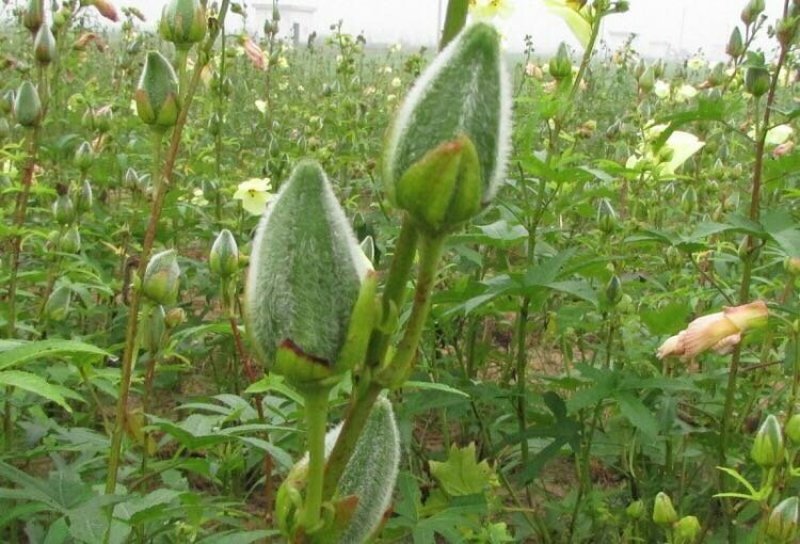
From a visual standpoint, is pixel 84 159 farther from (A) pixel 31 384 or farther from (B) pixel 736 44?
(B) pixel 736 44

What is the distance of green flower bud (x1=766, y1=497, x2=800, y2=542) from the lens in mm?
1612

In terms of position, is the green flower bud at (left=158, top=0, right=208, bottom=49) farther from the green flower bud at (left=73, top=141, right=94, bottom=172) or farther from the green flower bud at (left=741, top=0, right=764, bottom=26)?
the green flower bud at (left=741, top=0, right=764, bottom=26)

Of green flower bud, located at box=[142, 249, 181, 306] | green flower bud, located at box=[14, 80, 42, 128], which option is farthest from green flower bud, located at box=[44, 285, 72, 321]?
green flower bud, located at box=[142, 249, 181, 306]

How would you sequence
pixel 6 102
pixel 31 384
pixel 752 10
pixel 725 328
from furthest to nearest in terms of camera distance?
pixel 6 102
pixel 752 10
pixel 725 328
pixel 31 384

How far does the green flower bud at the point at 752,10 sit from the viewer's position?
3.13 metres

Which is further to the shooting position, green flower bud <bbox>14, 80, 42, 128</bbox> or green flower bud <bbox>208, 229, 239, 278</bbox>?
green flower bud <bbox>14, 80, 42, 128</bbox>

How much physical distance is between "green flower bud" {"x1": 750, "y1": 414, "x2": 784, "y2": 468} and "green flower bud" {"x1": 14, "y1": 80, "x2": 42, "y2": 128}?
196 centimetres

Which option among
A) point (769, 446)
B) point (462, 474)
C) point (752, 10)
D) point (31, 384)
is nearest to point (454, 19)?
point (31, 384)

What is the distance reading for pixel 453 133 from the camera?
81 cm

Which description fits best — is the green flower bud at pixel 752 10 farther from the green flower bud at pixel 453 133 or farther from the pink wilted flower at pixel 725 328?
the green flower bud at pixel 453 133

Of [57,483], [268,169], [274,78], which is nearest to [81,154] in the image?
[268,169]

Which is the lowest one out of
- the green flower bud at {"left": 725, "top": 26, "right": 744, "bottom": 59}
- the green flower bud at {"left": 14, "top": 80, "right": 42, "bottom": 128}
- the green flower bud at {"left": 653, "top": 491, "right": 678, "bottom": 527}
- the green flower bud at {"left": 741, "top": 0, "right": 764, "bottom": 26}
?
the green flower bud at {"left": 653, "top": 491, "right": 678, "bottom": 527}

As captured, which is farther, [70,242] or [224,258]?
[70,242]

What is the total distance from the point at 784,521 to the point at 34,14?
89.8 inches
